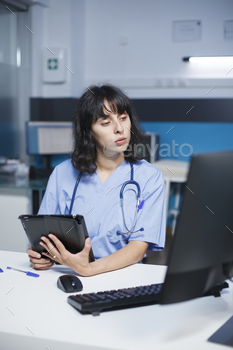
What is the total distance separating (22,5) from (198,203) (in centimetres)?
349

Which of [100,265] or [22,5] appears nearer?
[100,265]

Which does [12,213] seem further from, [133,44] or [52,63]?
[133,44]

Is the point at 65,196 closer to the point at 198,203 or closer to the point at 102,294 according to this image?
the point at 102,294

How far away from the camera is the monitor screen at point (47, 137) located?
127 inches

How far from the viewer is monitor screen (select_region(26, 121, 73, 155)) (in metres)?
3.24

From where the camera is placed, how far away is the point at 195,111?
12.2 ft

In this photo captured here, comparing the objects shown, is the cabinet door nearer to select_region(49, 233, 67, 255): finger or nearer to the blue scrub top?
the blue scrub top

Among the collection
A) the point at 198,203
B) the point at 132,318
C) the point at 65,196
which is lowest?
the point at 132,318

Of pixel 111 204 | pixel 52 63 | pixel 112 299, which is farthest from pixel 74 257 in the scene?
pixel 52 63

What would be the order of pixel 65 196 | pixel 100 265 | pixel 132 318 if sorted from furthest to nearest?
pixel 65 196
pixel 100 265
pixel 132 318

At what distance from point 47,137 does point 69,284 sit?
259cm

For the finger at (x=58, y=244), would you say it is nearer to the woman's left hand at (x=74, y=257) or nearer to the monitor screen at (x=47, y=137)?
the woman's left hand at (x=74, y=257)

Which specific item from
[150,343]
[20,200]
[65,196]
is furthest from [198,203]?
[20,200]

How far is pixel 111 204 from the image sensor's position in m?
1.33
